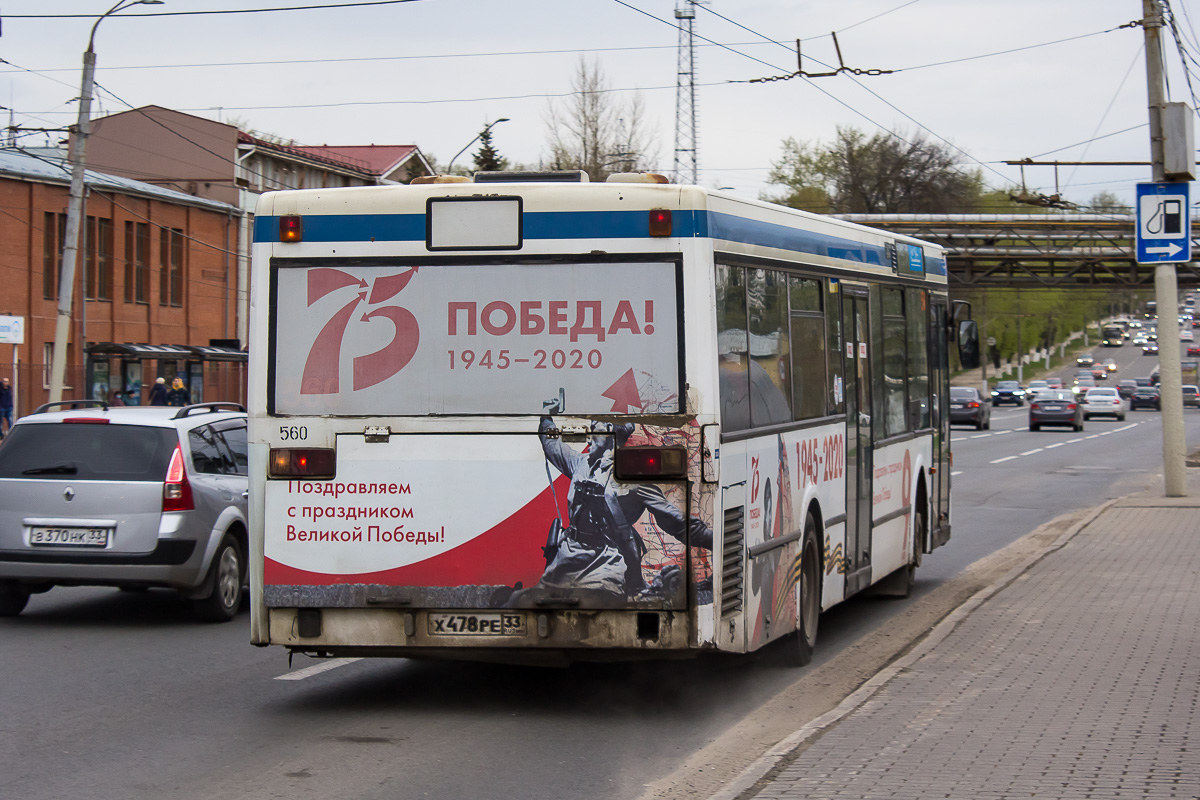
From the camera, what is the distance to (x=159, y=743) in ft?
23.4

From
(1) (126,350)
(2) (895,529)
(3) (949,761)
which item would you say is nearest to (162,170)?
(1) (126,350)

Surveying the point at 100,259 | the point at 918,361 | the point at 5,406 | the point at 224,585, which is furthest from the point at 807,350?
the point at 100,259

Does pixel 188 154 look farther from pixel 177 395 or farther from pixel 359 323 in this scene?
pixel 359 323

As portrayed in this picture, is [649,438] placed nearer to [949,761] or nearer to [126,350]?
[949,761]

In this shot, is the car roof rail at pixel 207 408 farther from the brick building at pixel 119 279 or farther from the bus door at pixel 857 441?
the brick building at pixel 119 279

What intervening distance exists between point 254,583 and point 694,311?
8.39ft

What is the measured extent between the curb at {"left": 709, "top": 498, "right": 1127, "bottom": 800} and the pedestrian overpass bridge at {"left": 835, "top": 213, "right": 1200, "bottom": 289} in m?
48.9

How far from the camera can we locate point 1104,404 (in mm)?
67250

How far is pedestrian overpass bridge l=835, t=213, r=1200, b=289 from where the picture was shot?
59.3 m

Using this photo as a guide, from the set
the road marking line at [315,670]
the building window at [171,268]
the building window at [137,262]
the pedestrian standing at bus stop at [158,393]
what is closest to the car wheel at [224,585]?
the road marking line at [315,670]

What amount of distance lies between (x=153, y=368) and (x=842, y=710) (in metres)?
39.1

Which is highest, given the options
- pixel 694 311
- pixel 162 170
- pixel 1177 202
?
pixel 162 170

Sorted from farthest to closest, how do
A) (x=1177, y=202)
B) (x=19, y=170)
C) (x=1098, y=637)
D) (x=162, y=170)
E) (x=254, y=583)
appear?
(x=162, y=170), (x=19, y=170), (x=1177, y=202), (x=1098, y=637), (x=254, y=583)

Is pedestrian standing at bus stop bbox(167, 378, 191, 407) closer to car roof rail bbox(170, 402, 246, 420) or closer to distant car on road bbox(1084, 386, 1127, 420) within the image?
car roof rail bbox(170, 402, 246, 420)
